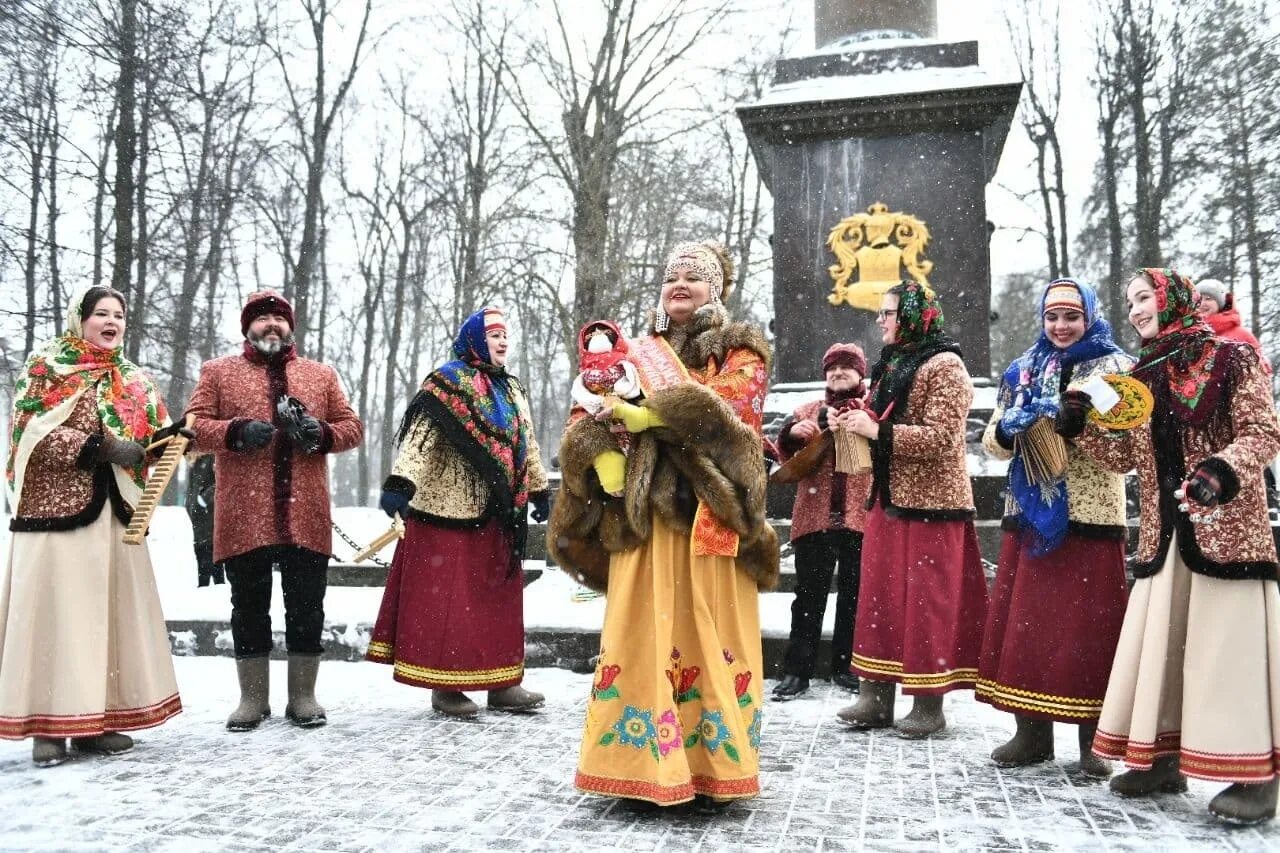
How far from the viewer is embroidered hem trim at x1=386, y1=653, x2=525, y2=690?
537 centimetres

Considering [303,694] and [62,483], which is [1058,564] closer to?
[303,694]

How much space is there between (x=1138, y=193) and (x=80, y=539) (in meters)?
18.6

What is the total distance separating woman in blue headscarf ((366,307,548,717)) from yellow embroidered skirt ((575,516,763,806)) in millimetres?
1837

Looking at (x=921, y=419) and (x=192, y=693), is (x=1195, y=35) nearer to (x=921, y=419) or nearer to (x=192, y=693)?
(x=921, y=419)

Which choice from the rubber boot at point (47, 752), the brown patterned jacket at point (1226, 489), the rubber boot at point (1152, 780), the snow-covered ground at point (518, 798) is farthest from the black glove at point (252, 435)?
the rubber boot at point (1152, 780)

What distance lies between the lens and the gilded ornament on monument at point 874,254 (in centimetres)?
877

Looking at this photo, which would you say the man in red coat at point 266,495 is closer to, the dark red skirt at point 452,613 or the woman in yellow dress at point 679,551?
the dark red skirt at point 452,613

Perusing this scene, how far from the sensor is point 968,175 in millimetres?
8812

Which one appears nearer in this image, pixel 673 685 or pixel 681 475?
pixel 673 685

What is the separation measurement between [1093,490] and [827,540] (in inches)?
72.4

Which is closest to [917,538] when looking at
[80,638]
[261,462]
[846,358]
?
[846,358]

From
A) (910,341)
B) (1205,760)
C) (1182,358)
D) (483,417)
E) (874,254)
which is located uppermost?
(874,254)

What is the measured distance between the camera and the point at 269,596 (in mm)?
5371

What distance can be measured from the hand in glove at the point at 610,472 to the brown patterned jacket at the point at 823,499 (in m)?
2.26
